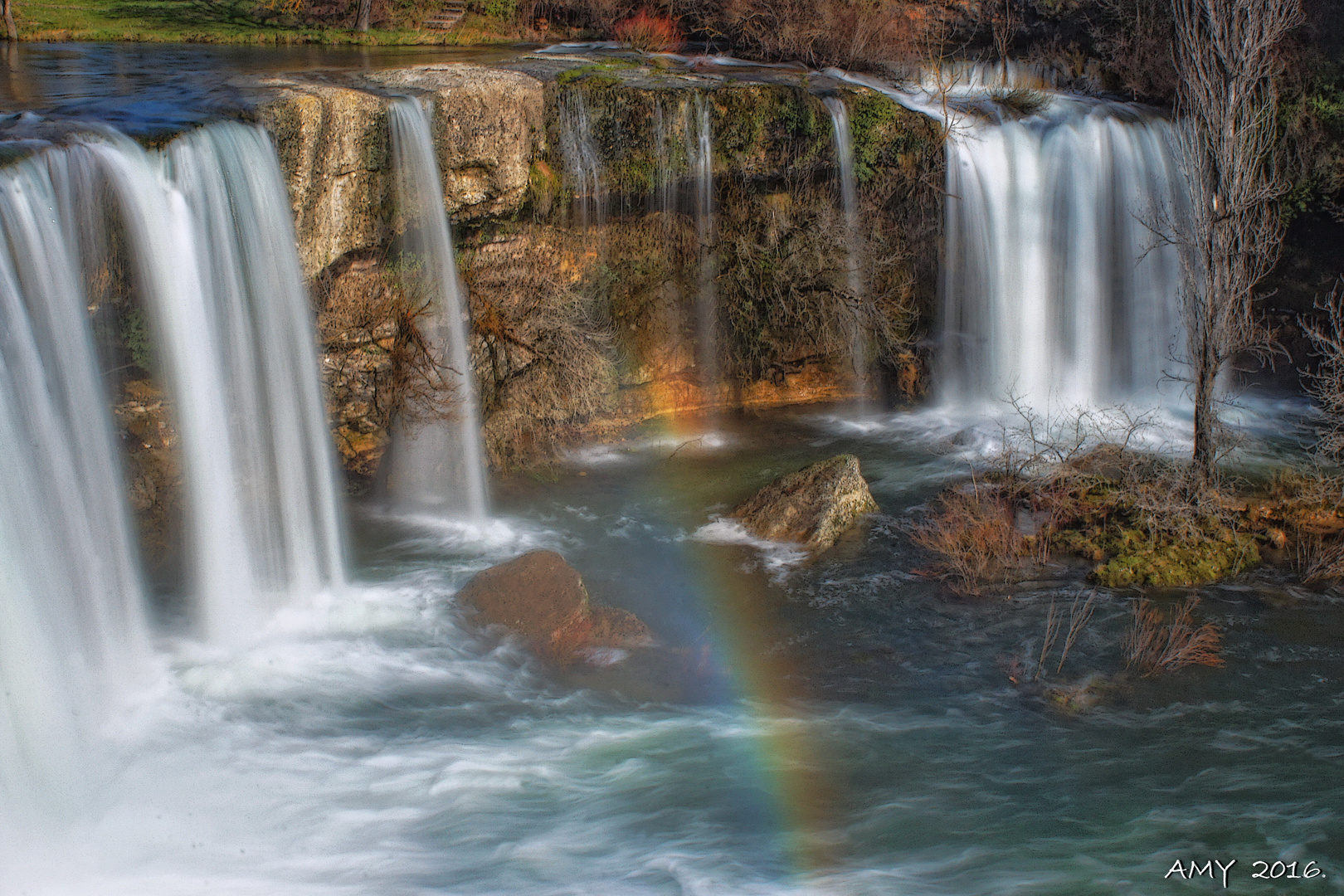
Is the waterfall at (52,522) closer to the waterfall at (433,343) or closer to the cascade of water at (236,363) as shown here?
the cascade of water at (236,363)

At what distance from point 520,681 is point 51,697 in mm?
3375

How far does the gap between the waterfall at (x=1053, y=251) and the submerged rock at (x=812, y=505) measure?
3764mm

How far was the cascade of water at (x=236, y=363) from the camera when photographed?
9.27 metres

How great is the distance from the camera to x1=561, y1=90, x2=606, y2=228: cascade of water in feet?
42.3

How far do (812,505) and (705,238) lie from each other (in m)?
4.39

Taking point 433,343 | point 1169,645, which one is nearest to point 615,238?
point 433,343

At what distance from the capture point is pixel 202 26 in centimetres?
1991

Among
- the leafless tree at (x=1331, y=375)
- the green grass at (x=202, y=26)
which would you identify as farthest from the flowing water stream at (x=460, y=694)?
the green grass at (x=202, y=26)

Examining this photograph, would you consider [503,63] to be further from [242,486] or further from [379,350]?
[242,486]

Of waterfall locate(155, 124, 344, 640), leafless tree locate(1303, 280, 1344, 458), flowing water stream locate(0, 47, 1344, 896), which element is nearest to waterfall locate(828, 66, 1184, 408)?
leafless tree locate(1303, 280, 1344, 458)

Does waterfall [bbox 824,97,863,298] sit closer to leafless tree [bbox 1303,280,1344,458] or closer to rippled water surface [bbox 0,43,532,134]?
rippled water surface [bbox 0,43,532,134]

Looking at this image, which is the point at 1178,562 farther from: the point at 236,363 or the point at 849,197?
the point at 236,363

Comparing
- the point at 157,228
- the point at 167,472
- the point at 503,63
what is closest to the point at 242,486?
the point at 167,472

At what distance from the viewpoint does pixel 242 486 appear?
33.0 ft
